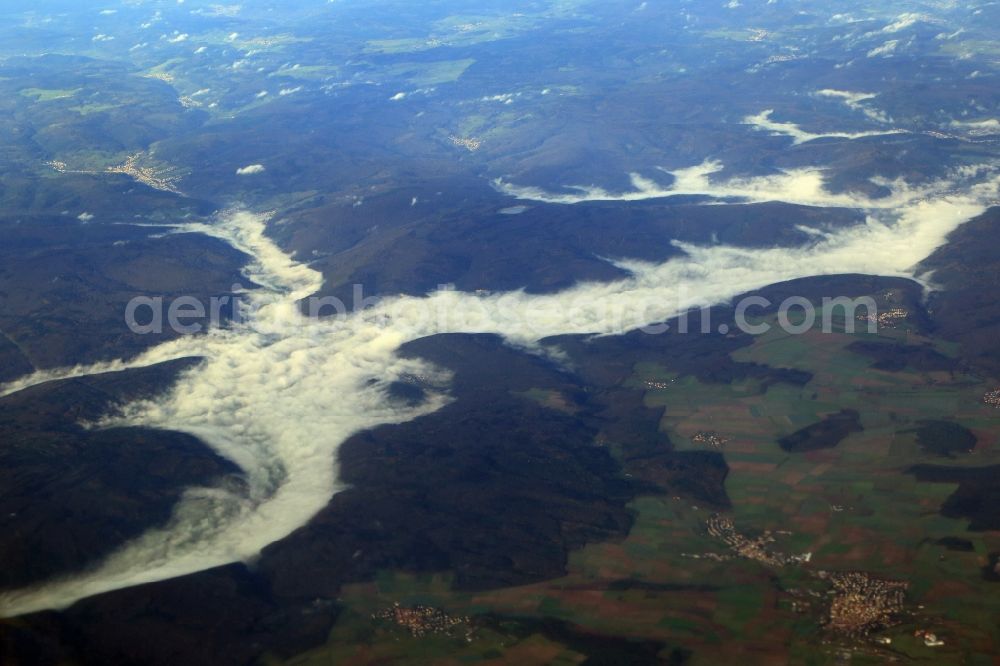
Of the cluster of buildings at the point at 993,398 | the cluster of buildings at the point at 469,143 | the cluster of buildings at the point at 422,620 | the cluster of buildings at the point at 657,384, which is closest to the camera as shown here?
the cluster of buildings at the point at 422,620

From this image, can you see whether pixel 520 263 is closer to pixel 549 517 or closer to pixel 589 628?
pixel 549 517

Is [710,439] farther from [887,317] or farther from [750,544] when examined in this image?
[887,317]

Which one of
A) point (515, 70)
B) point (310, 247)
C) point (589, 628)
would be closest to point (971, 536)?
point (589, 628)

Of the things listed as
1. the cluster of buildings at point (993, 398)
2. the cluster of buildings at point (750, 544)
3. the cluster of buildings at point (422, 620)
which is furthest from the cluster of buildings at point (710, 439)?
the cluster of buildings at point (422, 620)

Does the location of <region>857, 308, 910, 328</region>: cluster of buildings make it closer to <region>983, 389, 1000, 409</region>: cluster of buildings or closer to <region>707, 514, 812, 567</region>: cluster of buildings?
<region>983, 389, 1000, 409</region>: cluster of buildings

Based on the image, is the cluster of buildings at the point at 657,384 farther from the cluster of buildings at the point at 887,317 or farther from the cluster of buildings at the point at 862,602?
the cluster of buildings at the point at 862,602

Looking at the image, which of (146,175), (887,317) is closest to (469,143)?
(146,175)
